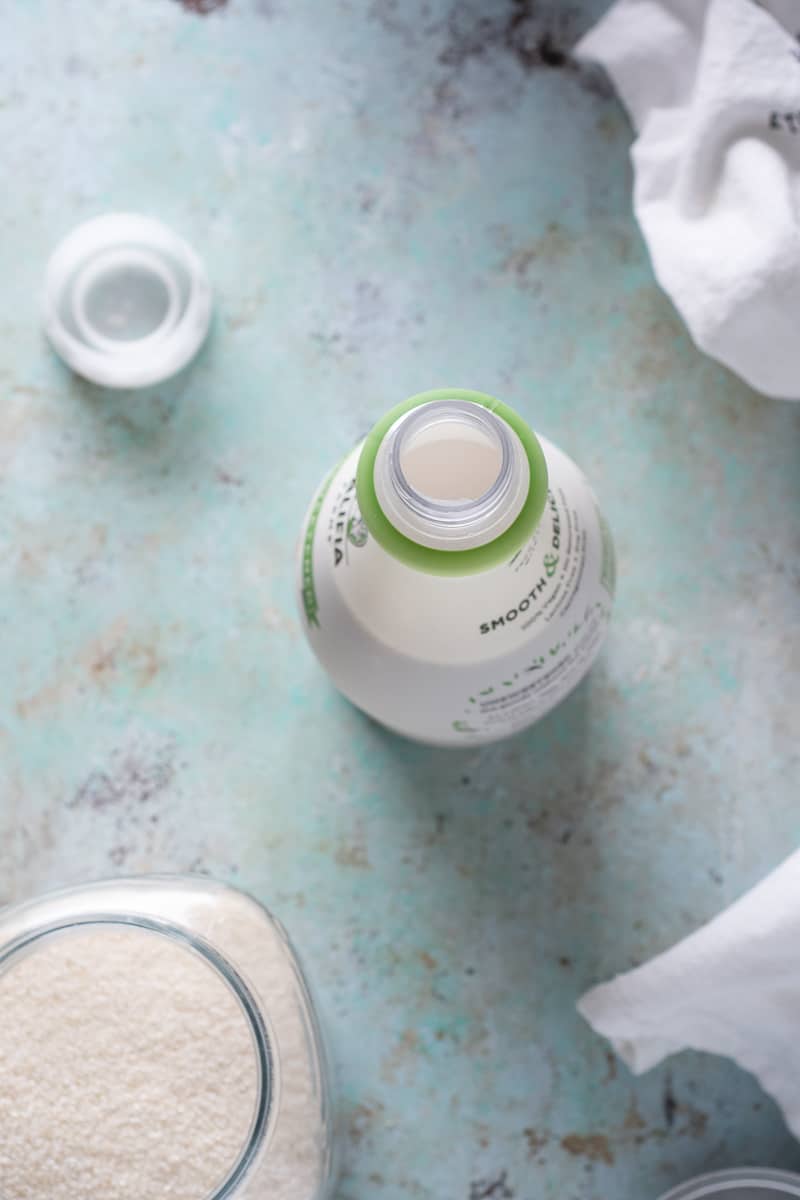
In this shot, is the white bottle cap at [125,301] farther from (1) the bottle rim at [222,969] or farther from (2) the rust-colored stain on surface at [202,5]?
(1) the bottle rim at [222,969]

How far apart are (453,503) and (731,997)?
1.02ft

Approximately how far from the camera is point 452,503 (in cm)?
43

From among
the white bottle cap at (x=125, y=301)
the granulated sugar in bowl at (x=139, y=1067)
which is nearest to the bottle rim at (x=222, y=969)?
the granulated sugar in bowl at (x=139, y=1067)

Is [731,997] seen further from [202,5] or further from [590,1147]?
[202,5]

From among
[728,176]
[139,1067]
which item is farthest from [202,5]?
[139,1067]

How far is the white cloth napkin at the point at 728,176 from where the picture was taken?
1.92ft

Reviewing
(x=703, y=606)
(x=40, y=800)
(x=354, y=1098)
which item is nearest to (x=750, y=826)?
(x=703, y=606)

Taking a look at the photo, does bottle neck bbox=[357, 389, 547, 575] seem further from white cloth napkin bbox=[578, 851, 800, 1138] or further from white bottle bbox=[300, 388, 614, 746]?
white cloth napkin bbox=[578, 851, 800, 1138]

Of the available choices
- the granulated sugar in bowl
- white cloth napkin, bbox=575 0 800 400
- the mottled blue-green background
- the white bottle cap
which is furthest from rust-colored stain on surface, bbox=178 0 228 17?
the granulated sugar in bowl

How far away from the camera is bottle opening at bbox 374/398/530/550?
410 mm

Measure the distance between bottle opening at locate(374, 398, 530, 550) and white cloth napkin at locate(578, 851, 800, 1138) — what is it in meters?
0.27

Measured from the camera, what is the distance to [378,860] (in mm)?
624

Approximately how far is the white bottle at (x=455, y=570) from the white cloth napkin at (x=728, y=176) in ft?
0.50

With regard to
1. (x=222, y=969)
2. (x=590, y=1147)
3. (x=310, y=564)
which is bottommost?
(x=590, y=1147)
